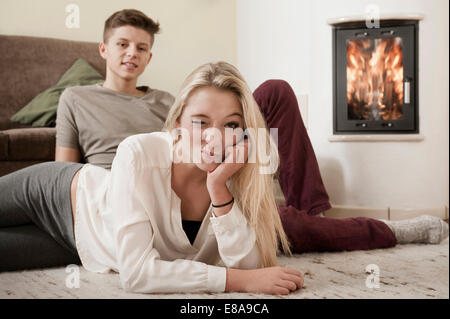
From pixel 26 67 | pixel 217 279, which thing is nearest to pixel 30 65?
pixel 26 67

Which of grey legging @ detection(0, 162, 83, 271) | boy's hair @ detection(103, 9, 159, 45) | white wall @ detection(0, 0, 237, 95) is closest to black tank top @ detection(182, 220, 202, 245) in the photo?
grey legging @ detection(0, 162, 83, 271)

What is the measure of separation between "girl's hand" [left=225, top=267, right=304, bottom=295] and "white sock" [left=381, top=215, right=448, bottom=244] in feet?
2.67

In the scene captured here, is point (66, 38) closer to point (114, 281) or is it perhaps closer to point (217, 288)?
point (114, 281)

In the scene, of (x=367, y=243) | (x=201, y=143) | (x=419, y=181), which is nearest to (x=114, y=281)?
(x=201, y=143)

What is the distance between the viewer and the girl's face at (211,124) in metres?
1.13

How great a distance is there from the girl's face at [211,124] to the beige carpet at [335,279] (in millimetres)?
312

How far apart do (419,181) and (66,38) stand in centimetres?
218

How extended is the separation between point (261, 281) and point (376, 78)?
1.82 m

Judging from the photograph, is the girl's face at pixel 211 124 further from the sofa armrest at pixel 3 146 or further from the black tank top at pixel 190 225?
the sofa armrest at pixel 3 146

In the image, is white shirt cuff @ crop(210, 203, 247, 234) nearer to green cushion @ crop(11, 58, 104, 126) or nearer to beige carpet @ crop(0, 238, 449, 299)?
beige carpet @ crop(0, 238, 449, 299)

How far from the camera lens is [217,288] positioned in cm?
114

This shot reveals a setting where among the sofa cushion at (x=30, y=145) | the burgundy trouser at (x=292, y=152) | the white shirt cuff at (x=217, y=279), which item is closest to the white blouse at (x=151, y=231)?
the white shirt cuff at (x=217, y=279)

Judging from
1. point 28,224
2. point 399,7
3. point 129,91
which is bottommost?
point 28,224

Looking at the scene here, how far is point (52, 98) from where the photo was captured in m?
2.65
